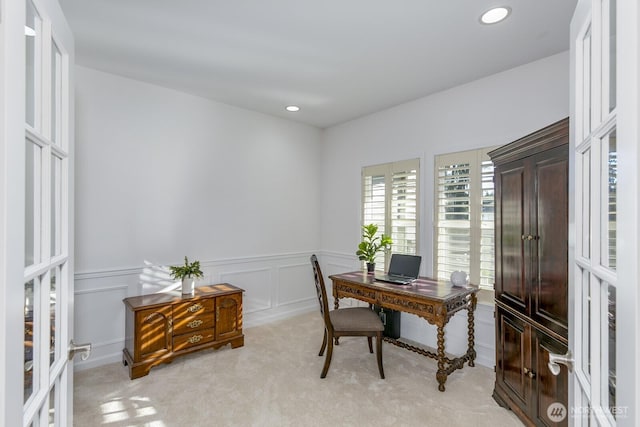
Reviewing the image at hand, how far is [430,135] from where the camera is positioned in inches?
135

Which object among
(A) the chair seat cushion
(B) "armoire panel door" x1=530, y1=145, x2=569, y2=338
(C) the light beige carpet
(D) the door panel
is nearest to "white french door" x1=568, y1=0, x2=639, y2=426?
(B) "armoire panel door" x1=530, y1=145, x2=569, y2=338

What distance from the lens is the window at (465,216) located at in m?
2.96

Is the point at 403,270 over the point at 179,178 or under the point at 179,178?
under

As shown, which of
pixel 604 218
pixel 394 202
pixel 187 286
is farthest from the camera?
pixel 394 202

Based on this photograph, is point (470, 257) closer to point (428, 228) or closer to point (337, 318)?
point (428, 228)

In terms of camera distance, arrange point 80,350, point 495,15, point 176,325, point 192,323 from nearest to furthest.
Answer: point 80,350, point 495,15, point 176,325, point 192,323

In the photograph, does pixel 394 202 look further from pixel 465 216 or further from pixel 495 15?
pixel 495 15

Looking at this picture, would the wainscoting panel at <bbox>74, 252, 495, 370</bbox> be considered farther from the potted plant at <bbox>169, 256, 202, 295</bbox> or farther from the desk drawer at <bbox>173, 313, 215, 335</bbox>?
the desk drawer at <bbox>173, 313, 215, 335</bbox>

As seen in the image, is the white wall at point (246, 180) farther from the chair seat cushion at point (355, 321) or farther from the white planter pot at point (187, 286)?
the chair seat cushion at point (355, 321)

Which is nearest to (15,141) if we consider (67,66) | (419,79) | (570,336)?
(67,66)

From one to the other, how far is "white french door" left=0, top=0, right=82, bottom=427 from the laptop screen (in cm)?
272

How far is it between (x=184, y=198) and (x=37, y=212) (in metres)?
2.76

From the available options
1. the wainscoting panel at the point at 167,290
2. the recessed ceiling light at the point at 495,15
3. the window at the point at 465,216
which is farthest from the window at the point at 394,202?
the recessed ceiling light at the point at 495,15

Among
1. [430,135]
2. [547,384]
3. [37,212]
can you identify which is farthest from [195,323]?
[430,135]
